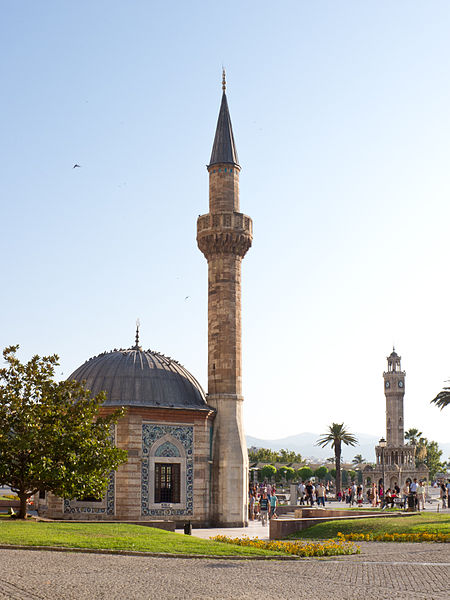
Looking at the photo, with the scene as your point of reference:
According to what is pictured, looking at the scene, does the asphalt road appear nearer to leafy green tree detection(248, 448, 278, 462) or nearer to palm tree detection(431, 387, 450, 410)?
palm tree detection(431, 387, 450, 410)

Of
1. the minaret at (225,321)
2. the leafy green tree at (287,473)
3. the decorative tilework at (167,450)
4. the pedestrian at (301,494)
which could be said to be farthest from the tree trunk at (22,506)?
the leafy green tree at (287,473)

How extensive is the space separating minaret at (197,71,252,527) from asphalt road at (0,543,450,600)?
1584 centimetres

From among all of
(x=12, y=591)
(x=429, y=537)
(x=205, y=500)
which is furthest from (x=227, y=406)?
(x=12, y=591)

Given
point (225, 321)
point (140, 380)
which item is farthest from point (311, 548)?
point (225, 321)

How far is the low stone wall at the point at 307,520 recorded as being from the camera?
85.9 ft

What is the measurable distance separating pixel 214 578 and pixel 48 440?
39.8 ft

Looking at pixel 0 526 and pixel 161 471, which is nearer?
pixel 0 526

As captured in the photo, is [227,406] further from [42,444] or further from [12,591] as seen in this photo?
[12,591]

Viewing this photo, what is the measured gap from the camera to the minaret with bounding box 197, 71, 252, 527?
33.5 meters

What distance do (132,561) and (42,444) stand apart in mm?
9762

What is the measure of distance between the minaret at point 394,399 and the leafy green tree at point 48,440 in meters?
78.7

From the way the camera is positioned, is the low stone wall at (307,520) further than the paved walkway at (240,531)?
No

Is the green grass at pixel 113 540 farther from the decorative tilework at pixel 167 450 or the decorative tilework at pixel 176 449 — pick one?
the decorative tilework at pixel 167 450

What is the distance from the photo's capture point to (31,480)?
2503 centimetres
